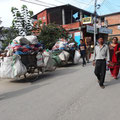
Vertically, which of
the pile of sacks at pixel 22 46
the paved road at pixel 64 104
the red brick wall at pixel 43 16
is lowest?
the paved road at pixel 64 104

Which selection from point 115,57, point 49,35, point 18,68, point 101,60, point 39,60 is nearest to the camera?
point 101,60

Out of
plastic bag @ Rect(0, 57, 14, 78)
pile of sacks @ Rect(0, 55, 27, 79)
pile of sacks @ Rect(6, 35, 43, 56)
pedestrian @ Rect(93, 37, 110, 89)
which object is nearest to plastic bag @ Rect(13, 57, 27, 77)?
pile of sacks @ Rect(0, 55, 27, 79)

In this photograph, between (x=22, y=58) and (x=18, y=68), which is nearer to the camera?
(x=18, y=68)

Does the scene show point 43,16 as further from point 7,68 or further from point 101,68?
point 101,68

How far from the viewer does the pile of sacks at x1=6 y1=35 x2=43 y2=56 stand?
649 cm

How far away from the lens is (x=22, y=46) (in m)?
6.64

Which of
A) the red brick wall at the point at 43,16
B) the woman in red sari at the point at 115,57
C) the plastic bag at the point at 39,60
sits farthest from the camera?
the red brick wall at the point at 43,16

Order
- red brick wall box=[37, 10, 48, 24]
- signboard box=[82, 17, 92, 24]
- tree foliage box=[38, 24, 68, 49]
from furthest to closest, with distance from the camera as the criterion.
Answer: red brick wall box=[37, 10, 48, 24] → signboard box=[82, 17, 92, 24] → tree foliage box=[38, 24, 68, 49]

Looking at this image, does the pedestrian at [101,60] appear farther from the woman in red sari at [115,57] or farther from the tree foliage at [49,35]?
the tree foliage at [49,35]

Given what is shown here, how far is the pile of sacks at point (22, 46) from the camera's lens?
21.3 ft

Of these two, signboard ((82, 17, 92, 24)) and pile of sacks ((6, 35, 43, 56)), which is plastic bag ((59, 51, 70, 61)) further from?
signboard ((82, 17, 92, 24))

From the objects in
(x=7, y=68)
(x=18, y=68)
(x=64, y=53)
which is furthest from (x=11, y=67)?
(x=64, y=53)

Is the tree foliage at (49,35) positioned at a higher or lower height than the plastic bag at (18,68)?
higher

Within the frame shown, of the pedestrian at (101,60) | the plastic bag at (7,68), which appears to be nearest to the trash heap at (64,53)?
the plastic bag at (7,68)
